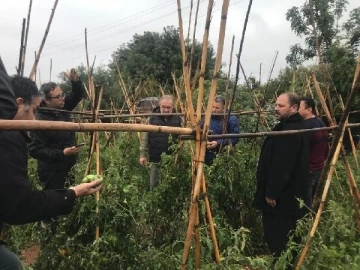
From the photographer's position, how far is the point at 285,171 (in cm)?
307

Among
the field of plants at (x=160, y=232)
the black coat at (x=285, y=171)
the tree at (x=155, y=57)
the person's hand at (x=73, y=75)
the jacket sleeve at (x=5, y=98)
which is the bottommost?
the field of plants at (x=160, y=232)

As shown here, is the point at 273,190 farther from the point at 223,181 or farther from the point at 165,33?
the point at 165,33

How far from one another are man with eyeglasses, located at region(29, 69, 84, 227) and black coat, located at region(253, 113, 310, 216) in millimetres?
1713

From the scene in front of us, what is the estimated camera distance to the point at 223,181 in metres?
4.17

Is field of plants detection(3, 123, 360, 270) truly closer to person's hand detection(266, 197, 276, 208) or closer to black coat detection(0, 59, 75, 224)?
person's hand detection(266, 197, 276, 208)

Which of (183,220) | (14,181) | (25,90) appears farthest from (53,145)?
(14,181)

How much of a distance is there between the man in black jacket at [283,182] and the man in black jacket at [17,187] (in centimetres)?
170

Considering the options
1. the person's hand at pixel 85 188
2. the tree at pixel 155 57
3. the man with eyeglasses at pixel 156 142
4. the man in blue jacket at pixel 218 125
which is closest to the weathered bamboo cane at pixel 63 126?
the person's hand at pixel 85 188

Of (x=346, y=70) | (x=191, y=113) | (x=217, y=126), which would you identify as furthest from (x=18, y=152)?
(x=346, y=70)

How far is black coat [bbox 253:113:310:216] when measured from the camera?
A: 3.08 m

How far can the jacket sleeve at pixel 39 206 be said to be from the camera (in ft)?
5.62

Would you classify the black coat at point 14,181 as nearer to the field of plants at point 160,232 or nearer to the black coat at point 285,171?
the field of plants at point 160,232

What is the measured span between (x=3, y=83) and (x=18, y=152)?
31 centimetres

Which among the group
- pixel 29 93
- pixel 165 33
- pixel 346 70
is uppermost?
pixel 165 33
